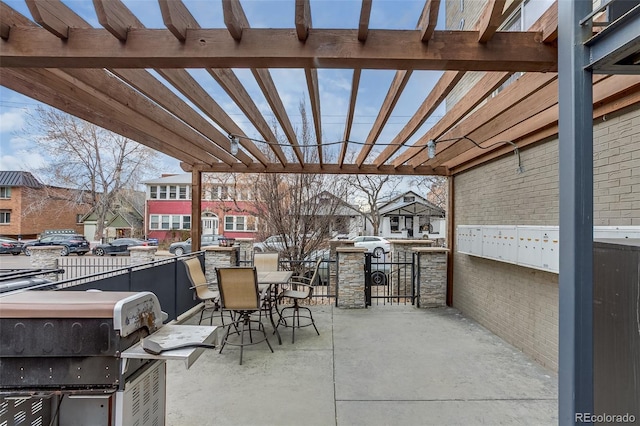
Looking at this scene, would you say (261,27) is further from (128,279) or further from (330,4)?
(128,279)

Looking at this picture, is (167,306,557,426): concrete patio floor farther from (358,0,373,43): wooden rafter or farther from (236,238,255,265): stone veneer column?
(236,238,255,265): stone veneer column

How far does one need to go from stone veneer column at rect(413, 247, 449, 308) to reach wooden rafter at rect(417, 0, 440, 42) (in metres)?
4.56

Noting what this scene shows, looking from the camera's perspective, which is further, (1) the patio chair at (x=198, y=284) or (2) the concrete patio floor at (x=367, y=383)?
(1) the patio chair at (x=198, y=284)

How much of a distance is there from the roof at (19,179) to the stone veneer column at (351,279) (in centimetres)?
1971

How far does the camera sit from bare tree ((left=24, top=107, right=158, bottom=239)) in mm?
14750

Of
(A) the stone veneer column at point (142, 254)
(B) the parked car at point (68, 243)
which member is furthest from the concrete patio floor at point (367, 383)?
(B) the parked car at point (68, 243)

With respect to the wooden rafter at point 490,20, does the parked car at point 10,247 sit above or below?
below

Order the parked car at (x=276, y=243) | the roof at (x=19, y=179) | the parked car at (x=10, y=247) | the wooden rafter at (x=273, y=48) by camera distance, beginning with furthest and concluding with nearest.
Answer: the roof at (x=19, y=179) < the parked car at (x=10, y=247) < the parked car at (x=276, y=243) < the wooden rafter at (x=273, y=48)

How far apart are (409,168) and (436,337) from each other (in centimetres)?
294

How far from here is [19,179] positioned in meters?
17.0

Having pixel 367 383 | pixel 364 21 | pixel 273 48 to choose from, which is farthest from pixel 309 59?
pixel 367 383

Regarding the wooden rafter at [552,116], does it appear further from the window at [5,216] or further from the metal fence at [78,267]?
the window at [5,216]

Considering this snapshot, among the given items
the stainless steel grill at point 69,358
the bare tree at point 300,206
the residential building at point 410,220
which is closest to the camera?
the stainless steel grill at point 69,358

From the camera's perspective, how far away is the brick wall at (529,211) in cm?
258
